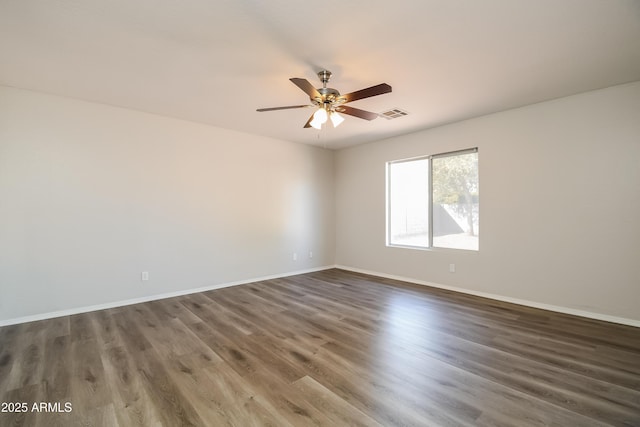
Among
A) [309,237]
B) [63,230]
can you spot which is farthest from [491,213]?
[63,230]

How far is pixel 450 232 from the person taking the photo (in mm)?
4633

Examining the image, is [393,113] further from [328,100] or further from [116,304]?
[116,304]

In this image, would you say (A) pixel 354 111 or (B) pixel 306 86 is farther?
(A) pixel 354 111

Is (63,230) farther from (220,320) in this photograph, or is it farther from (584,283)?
(584,283)

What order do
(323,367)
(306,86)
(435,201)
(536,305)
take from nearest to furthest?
(323,367) < (306,86) < (536,305) < (435,201)

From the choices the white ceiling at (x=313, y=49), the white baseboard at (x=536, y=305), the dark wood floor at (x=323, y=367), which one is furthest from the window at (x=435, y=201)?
the dark wood floor at (x=323, y=367)

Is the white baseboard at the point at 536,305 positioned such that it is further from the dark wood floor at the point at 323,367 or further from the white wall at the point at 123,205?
the white wall at the point at 123,205

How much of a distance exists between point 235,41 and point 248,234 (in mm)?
3301

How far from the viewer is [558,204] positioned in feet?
11.6

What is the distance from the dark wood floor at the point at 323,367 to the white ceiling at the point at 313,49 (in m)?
2.66

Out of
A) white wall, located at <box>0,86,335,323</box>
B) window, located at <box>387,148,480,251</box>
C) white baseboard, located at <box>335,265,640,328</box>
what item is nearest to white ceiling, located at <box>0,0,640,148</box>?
white wall, located at <box>0,86,335,323</box>

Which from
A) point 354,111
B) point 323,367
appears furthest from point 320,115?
point 323,367

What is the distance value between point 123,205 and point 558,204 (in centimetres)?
570

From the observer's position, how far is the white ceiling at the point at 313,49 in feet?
6.56
